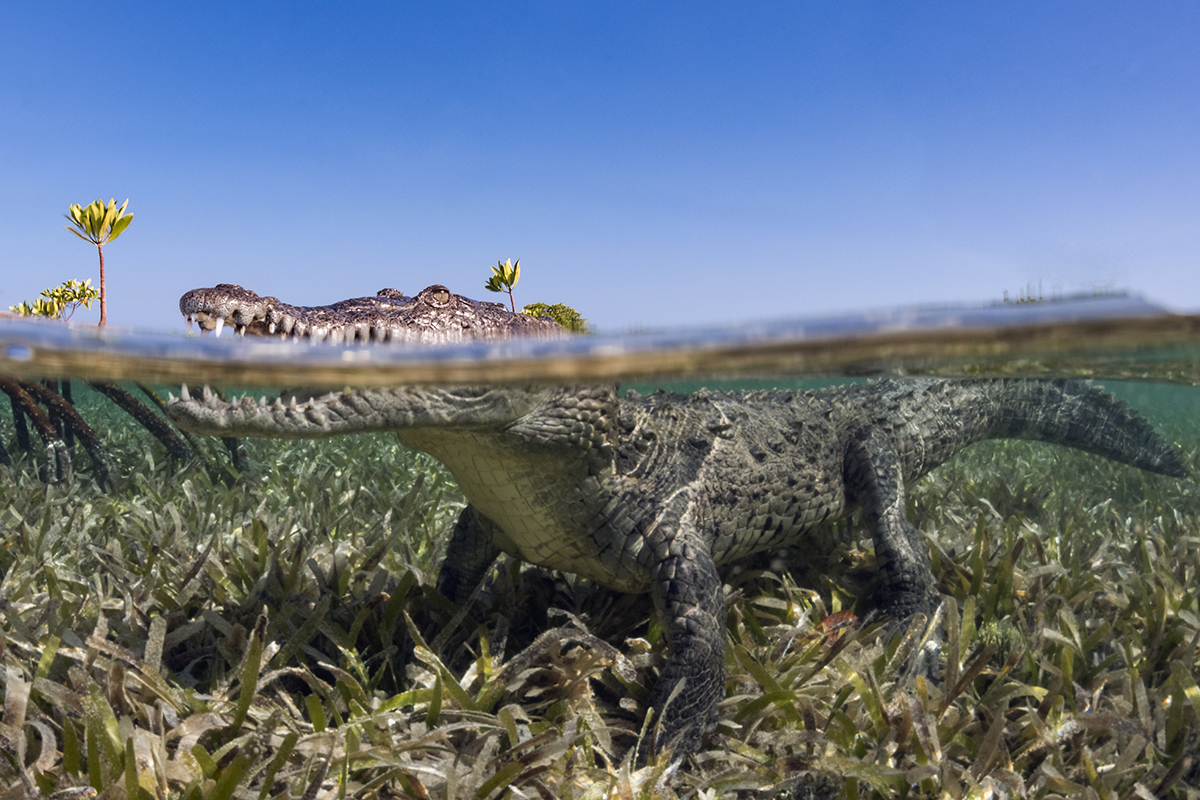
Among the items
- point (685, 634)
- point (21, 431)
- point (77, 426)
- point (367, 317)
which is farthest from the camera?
point (21, 431)

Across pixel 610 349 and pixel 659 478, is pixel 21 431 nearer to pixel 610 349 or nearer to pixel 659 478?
pixel 659 478

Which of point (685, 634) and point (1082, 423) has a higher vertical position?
point (1082, 423)

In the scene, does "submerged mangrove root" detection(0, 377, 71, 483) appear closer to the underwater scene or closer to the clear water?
the underwater scene

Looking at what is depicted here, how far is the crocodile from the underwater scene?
0.01 m

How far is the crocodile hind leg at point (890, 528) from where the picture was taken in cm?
268

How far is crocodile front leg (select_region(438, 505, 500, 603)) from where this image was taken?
258 cm

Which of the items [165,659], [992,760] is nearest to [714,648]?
[992,760]

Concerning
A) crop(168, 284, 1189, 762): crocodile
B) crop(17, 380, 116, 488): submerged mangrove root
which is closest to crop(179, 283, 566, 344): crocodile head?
crop(168, 284, 1189, 762): crocodile

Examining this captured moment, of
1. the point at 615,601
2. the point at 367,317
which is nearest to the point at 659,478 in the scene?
the point at 615,601

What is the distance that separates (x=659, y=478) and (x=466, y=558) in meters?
0.83

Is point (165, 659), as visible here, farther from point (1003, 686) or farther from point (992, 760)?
point (1003, 686)

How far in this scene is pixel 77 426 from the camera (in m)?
4.82

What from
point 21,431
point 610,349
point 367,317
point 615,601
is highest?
point 367,317

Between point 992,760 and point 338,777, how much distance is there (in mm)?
1632
